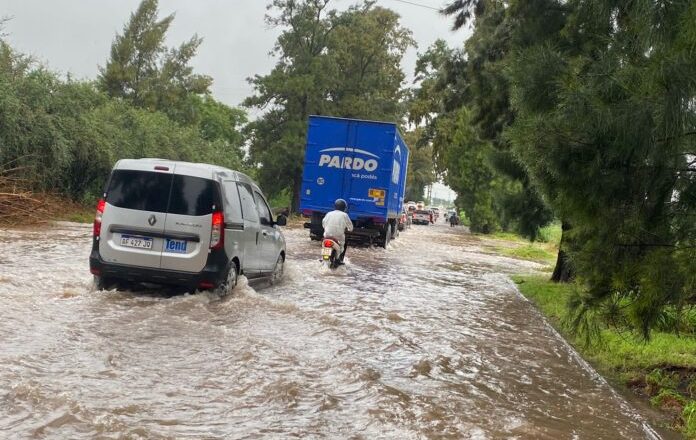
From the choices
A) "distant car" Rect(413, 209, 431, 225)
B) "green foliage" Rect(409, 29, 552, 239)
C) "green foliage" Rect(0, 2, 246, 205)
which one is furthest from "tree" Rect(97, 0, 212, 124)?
"green foliage" Rect(409, 29, 552, 239)

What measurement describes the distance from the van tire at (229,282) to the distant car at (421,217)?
56.0 metres

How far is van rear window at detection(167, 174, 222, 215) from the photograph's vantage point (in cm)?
901

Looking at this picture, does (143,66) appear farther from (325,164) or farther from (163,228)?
(163,228)

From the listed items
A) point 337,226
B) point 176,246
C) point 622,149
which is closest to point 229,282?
point 176,246

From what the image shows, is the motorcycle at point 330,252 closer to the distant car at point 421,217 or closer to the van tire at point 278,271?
the van tire at point 278,271

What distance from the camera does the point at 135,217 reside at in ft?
29.5

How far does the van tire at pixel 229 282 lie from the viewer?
925 centimetres

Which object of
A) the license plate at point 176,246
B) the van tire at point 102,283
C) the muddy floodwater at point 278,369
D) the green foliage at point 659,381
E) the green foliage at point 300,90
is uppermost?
the green foliage at point 300,90

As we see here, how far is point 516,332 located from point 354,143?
12.6m

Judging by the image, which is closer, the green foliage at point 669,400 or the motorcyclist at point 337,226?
the green foliage at point 669,400

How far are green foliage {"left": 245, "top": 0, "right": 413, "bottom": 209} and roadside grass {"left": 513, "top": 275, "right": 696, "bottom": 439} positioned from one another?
121ft

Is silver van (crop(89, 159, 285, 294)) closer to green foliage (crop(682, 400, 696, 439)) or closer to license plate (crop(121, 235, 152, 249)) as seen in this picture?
license plate (crop(121, 235, 152, 249))

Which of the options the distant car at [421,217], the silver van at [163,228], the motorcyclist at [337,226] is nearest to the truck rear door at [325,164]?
the motorcyclist at [337,226]

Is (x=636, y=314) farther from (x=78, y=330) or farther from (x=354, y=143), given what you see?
(x=354, y=143)
